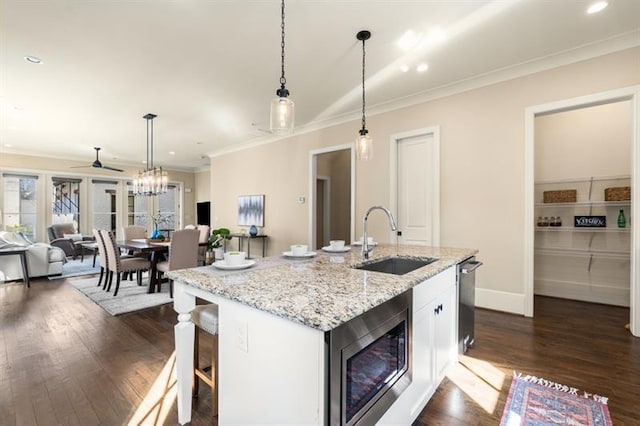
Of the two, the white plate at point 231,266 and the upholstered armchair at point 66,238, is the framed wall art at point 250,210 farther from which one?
the white plate at point 231,266

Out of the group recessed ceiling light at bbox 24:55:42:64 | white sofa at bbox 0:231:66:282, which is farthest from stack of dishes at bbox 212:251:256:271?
white sofa at bbox 0:231:66:282

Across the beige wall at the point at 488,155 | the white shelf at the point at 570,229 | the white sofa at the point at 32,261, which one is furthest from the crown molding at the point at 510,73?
the white sofa at the point at 32,261

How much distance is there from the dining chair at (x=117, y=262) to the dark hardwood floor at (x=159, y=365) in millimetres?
719

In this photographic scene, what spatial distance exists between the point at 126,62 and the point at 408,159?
12.0 feet

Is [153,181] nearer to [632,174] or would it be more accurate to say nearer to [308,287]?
[308,287]

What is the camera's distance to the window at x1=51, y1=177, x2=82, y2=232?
26.2ft

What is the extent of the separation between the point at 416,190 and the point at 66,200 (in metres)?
9.38

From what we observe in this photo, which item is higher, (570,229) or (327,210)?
(327,210)

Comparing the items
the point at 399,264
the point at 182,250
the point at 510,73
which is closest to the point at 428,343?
the point at 399,264

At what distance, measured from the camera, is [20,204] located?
24.4ft

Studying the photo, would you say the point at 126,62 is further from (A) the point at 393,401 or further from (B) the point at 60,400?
(A) the point at 393,401

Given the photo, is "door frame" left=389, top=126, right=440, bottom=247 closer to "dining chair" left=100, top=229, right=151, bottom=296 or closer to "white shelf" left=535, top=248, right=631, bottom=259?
"white shelf" left=535, top=248, right=631, bottom=259

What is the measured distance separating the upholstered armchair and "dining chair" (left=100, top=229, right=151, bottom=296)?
381cm

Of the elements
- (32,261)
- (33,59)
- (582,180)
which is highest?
(33,59)
